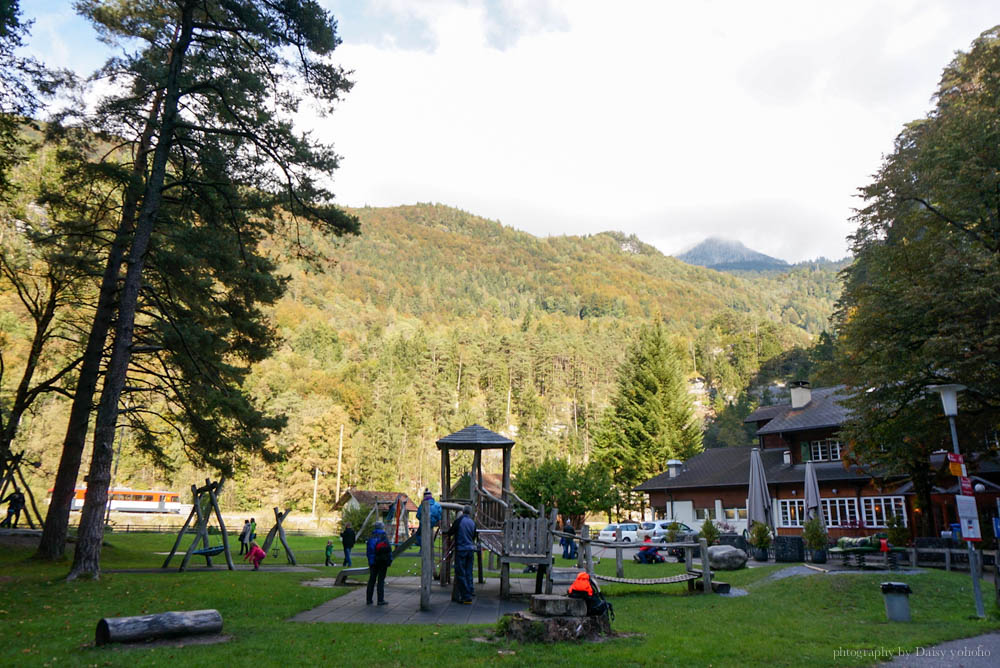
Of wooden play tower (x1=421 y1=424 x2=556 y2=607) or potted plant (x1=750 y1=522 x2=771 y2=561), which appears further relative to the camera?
potted plant (x1=750 y1=522 x2=771 y2=561)

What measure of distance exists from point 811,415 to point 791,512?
224 inches

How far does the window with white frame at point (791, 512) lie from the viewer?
35.7m

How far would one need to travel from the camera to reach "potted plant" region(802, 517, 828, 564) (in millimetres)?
22047

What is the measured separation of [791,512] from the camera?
36.1m

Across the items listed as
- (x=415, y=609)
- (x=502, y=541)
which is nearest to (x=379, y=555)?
(x=415, y=609)

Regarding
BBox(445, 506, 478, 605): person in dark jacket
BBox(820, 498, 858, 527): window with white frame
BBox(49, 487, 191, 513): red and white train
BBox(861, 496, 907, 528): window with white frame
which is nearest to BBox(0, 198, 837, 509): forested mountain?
BBox(49, 487, 191, 513): red and white train

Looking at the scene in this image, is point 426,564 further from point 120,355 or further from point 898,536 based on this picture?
point 898,536

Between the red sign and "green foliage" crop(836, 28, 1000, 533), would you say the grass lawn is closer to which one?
the red sign

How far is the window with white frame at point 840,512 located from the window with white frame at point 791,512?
4.24 feet

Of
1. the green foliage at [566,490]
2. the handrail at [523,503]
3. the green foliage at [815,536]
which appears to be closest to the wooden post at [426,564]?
the handrail at [523,503]

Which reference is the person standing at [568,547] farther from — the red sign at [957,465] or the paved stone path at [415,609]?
the red sign at [957,465]

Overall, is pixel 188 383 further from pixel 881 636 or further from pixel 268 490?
pixel 268 490

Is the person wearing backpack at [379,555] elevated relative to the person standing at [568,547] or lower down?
elevated

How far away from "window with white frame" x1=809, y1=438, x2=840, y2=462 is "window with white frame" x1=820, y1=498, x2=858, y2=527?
101 inches
